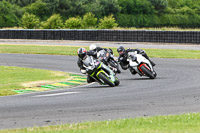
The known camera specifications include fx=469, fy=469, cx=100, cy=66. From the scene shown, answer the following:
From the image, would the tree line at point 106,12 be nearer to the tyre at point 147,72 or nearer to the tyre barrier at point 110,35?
the tyre barrier at point 110,35

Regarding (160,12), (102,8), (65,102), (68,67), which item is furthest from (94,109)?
(160,12)

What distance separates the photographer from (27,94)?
14.6 meters

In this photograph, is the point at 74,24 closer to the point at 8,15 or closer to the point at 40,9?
the point at 8,15

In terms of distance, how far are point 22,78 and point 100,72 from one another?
4.46 metres

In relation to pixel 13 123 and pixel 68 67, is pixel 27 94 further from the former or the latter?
pixel 68 67

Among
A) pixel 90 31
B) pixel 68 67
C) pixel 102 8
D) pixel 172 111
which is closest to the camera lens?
pixel 172 111

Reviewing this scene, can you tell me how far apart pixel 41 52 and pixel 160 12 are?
62.0 meters

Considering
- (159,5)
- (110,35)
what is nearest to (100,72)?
(110,35)

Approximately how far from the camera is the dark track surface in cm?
983

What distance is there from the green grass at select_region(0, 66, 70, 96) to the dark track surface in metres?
2.10

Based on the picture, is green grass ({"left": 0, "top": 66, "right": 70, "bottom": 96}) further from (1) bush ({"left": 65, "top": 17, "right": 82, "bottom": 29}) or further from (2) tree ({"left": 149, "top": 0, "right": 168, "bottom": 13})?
(2) tree ({"left": 149, "top": 0, "right": 168, "bottom": 13})

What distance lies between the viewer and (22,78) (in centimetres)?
1892

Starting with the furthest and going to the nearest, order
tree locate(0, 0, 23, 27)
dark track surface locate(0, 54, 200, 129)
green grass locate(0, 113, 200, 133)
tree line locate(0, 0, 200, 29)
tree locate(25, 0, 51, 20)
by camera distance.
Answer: tree locate(25, 0, 51, 20)
tree line locate(0, 0, 200, 29)
tree locate(0, 0, 23, 27)
dark track surface locate(0, 54, 200, 129)
green grass locate(0, 113, 200, 133)

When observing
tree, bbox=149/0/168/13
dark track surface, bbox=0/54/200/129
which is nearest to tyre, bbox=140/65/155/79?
dark track surface, bbox=0/54/200/129
